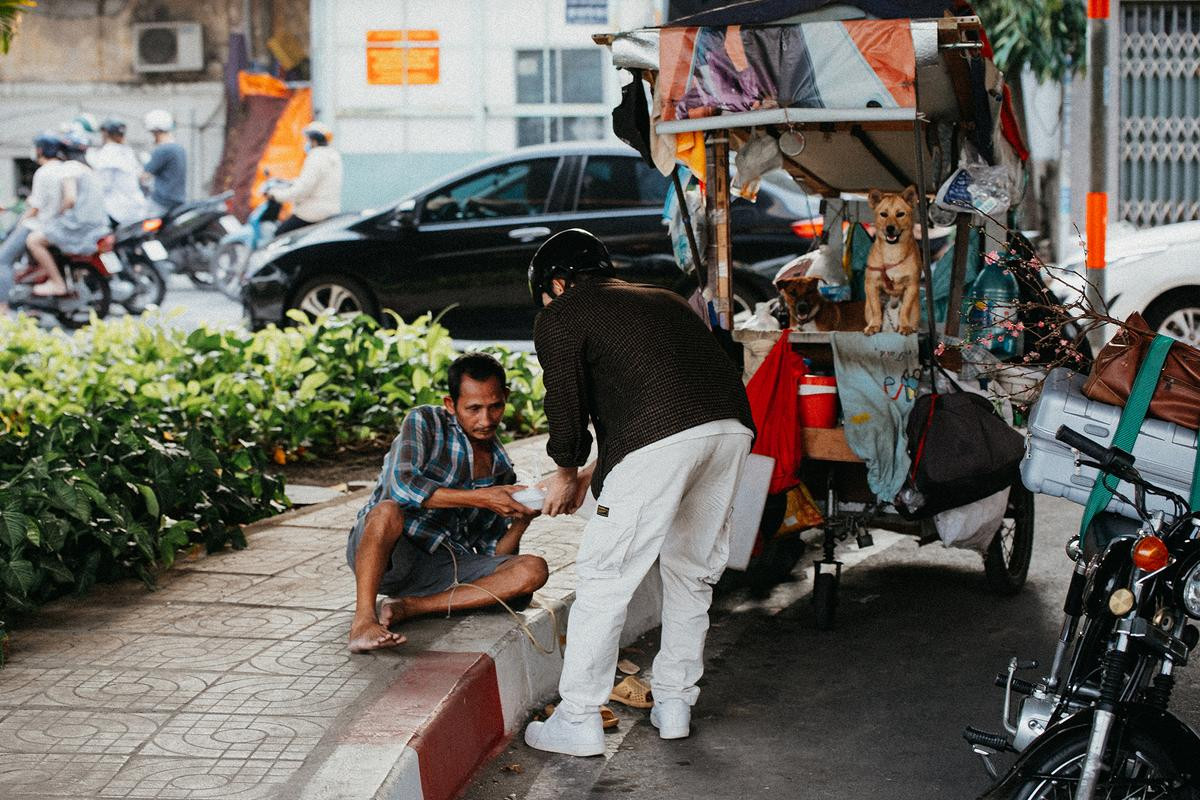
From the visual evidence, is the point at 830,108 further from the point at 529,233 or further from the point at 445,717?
the point at 529,233

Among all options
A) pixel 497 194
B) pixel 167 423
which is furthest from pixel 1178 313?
pixel 167 423

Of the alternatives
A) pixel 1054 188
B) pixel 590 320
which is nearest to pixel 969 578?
pixel 590 320

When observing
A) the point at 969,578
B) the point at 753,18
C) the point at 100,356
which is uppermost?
the point at 753,18

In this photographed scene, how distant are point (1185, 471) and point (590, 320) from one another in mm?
1622

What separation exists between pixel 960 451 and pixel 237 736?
2.69m

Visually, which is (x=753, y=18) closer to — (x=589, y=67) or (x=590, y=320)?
(x=590, y=320)

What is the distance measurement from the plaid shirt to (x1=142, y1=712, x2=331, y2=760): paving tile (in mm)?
936

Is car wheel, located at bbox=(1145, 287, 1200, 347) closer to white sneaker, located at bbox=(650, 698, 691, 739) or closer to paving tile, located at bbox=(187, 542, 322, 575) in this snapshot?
paving tile, located at bbox=(187, 542, 322, 575)

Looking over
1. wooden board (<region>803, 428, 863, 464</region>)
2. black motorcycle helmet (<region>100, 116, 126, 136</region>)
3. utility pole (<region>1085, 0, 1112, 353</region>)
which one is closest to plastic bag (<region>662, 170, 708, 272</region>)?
wooden board (<region>803, 428, 863, 464</region>)

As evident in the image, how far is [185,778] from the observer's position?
3.70 metres

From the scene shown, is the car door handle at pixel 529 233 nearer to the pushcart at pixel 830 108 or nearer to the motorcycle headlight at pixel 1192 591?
the pushcart at pixel 830 108

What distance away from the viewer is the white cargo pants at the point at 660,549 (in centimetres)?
426

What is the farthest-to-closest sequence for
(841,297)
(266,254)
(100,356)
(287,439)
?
(266,254) < (100,356) < (287,439) < (841,297)

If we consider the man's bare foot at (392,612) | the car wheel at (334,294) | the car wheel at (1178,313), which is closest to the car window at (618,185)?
the car wheel at (334,294)
